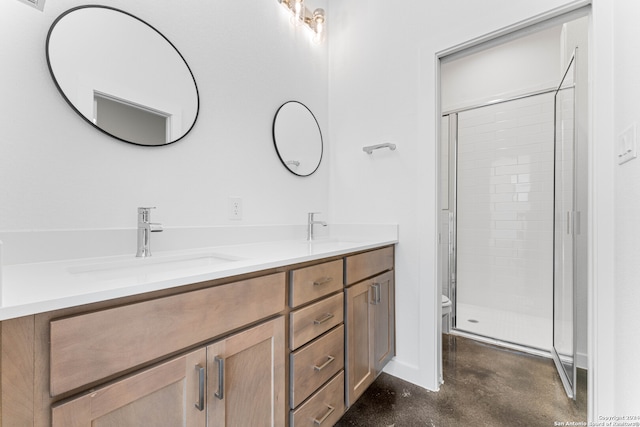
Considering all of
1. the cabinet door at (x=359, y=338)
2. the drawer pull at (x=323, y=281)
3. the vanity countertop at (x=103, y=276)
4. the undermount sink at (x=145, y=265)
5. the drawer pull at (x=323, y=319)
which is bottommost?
the cabinet door at (x=359, y=338)

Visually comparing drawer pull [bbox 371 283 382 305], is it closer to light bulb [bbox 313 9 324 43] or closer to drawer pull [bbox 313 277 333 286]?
drawer pull [bbox 313 277 333 286]

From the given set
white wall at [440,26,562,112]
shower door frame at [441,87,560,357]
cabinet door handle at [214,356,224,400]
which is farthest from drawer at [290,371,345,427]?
white wall at [440,26,562,112]

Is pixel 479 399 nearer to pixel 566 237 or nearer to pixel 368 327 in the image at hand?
pixel 368 327

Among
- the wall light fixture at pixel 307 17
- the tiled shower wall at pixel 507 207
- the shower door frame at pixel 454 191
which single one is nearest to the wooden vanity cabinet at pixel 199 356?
the shower door frame at pixel 454 191

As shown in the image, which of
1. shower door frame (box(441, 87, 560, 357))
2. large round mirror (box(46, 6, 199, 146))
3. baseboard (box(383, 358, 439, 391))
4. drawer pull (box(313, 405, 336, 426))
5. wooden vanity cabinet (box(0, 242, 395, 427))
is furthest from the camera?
shower door frame (box(441, 87, 560, 357))

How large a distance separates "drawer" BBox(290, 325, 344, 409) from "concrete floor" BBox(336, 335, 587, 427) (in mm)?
388

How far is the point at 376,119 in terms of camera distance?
6.44 feet

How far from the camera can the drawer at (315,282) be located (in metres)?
1.08

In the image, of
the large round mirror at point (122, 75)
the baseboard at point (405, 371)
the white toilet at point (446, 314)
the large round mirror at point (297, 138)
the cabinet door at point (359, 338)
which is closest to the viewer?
the large round mirror at point (122, 75)

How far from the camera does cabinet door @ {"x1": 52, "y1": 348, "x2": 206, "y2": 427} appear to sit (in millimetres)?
592

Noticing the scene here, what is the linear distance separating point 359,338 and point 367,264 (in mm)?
377

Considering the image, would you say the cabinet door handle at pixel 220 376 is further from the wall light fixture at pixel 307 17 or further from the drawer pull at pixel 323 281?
the wall light fixture at pixel 307 17

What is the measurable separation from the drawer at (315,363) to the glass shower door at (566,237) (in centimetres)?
131

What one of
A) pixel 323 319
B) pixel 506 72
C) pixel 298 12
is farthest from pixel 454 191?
pixel 323 319
